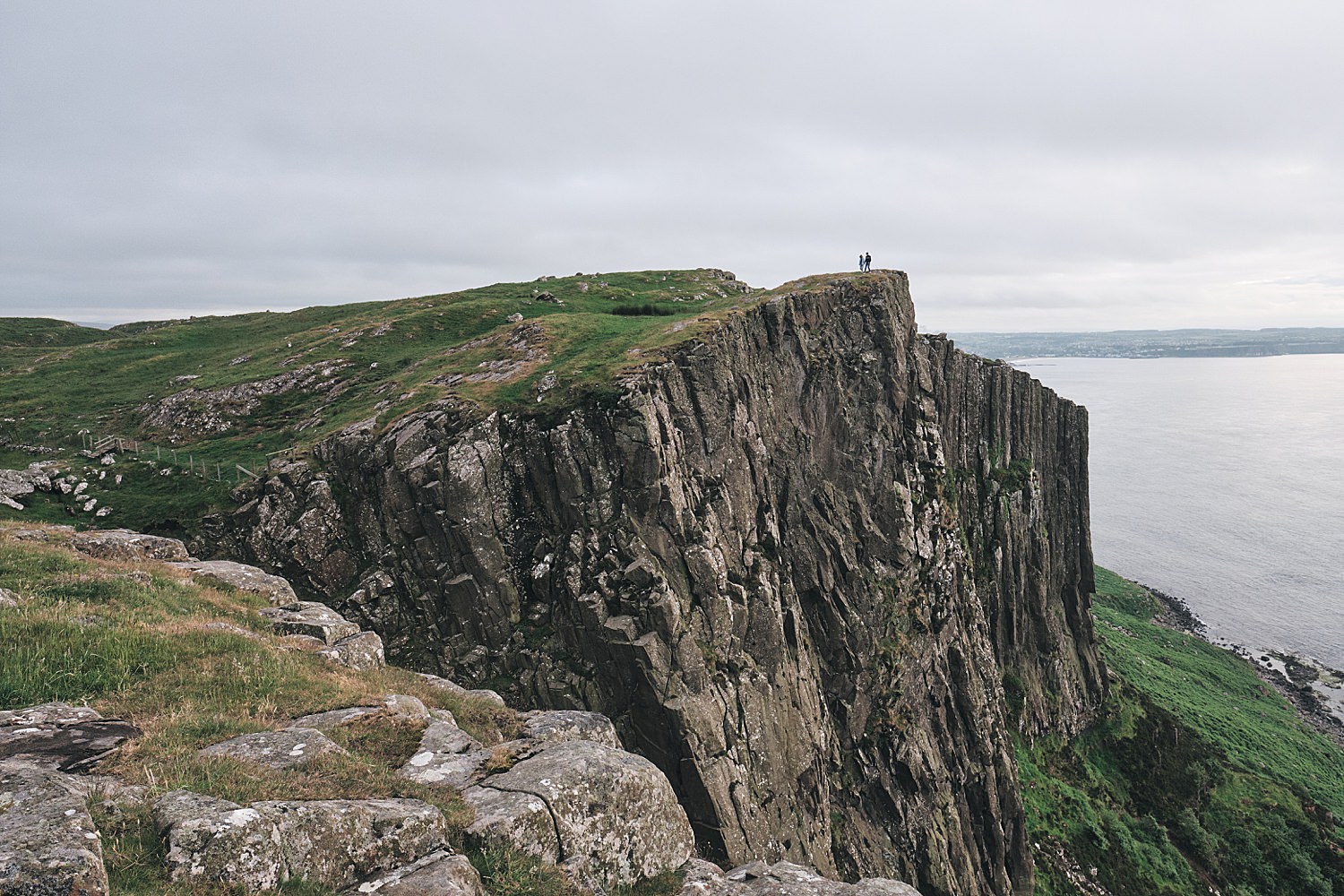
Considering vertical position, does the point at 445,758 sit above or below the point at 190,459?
below

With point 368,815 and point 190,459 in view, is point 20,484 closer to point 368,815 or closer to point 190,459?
point 190,459

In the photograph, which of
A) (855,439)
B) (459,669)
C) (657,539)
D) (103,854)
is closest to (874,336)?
(855,439)

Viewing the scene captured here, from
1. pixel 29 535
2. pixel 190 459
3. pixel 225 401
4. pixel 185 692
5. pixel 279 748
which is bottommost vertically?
pixel 279 748

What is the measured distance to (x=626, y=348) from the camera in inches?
1451

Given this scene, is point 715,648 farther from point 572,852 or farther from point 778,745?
point 572,852

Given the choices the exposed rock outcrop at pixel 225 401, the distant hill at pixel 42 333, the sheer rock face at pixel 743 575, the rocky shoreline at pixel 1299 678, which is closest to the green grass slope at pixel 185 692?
the sheer rock face at pixel 743 575

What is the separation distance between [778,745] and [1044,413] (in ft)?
204

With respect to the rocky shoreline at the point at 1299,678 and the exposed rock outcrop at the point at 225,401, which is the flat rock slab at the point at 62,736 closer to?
the exposed rock outcrop at the point at 225,401

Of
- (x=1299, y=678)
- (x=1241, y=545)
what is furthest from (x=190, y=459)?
(x=1241, y=545)

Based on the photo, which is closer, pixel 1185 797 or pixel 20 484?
pixel 20 484

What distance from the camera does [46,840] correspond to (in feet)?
22.2

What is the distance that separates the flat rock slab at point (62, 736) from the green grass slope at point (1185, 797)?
2408 inches

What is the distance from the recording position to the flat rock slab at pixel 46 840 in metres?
6.21

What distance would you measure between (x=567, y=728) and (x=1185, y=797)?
77.9 m
